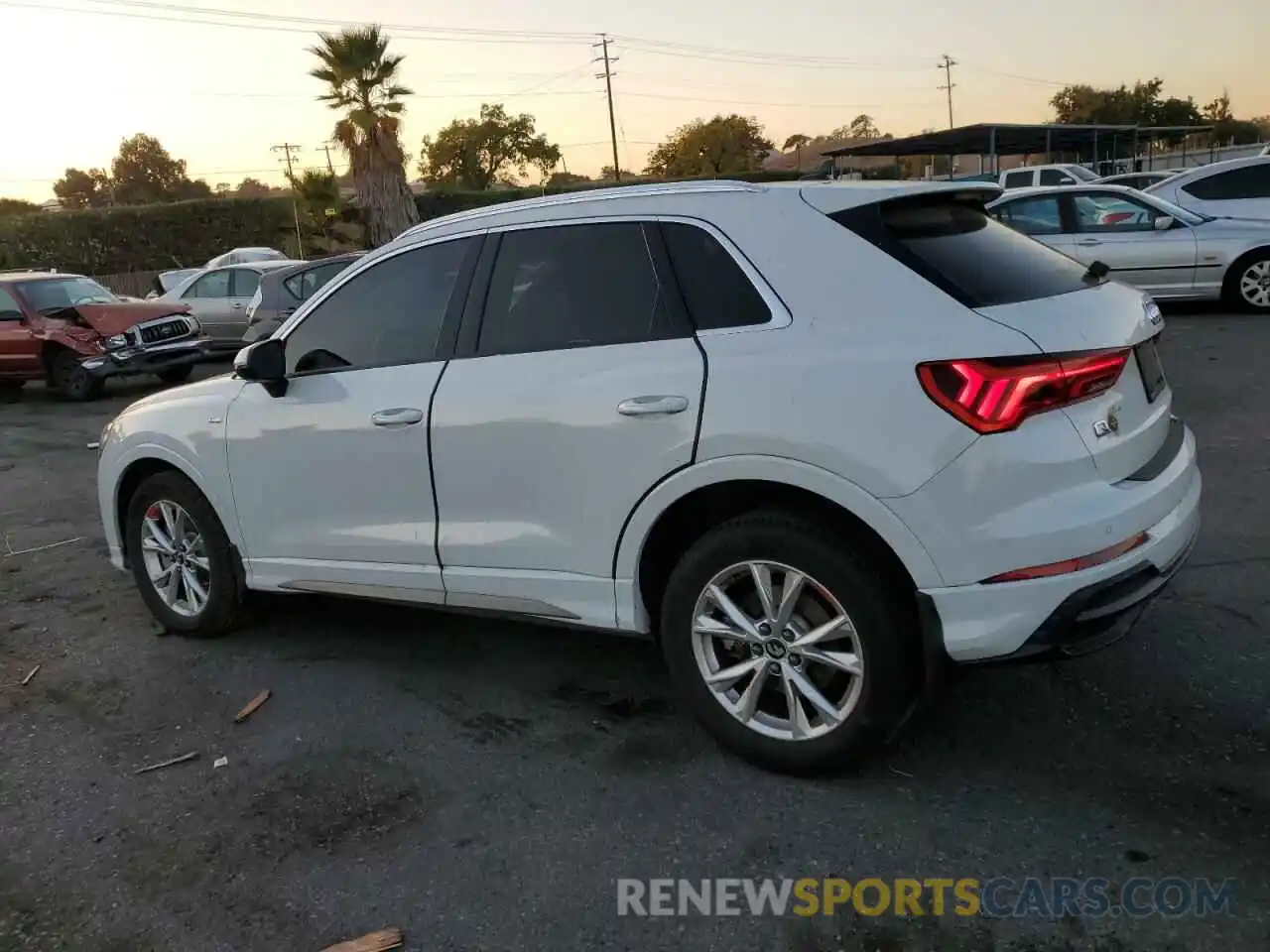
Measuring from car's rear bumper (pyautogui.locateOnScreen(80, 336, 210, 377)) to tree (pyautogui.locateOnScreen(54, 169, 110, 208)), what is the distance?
88.3 meters

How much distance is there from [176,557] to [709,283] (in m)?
3.05

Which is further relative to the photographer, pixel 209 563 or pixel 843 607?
pixel 209 563

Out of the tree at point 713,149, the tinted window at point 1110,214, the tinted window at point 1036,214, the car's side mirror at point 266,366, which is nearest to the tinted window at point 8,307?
the car's side mirror at point 266,366

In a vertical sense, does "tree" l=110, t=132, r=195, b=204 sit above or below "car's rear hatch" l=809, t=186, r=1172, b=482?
above

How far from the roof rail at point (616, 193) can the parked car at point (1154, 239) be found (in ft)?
30.8

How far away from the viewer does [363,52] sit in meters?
33.6

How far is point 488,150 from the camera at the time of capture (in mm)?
80500

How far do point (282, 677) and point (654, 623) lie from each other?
182 cm

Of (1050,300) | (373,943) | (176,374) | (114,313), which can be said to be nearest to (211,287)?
(176,374)

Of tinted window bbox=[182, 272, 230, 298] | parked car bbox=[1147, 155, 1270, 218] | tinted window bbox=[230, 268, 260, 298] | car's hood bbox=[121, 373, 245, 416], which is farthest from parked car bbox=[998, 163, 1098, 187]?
car's hood bbox=[121, 373, 245, 416]

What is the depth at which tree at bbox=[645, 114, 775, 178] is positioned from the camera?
7712 cm

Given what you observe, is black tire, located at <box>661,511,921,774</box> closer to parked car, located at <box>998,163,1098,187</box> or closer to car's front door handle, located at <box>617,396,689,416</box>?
car's front door handle, located at <box>617,396,689,416</box>

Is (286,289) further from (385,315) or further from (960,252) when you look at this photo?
(960,252)

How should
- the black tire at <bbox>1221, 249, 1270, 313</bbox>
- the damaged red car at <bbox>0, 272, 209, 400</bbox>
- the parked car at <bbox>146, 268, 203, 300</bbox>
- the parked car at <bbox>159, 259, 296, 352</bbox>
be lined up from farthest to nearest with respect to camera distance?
the parked car at <bbox>146, 268, 203, 300</bbox>, the parked car at <bbox>159, 259, 296, 352</bbox>, the damaged red car at <bbox>0, 272, 209, 400</bbox>, the black tire at <bbox>1221, 249, 1270, 313</bbox>
